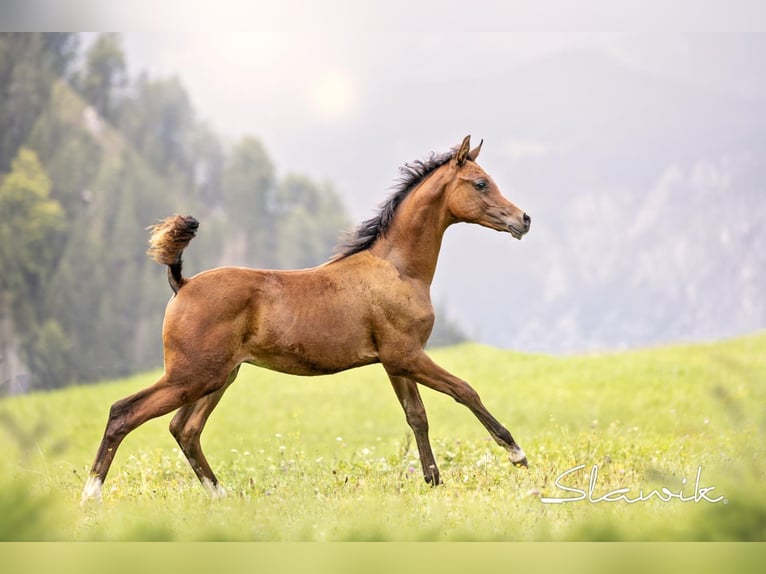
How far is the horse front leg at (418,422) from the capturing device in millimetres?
6781

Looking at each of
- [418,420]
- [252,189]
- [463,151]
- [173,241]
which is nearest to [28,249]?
[252,189]

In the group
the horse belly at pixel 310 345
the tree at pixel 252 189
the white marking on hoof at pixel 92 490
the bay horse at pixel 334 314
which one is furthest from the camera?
the tree at pixel 252 189

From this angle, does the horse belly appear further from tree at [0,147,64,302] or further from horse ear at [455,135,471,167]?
tree at [0,147,64,302]

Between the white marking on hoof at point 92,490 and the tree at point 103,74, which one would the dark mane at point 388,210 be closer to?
the white marking on hoof at point 92,490

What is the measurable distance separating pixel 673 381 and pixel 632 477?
23.4 feet

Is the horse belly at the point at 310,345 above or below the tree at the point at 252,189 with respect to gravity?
below

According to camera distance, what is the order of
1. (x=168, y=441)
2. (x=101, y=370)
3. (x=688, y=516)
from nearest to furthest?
1. (x=688, y=516)
2. (x=168, y=441)
3. (x=101, y=370)

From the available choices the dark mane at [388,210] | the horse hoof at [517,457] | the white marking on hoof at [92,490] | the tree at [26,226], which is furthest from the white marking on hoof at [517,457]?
the tree at [26,226]

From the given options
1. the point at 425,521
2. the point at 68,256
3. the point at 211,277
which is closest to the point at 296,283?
the point at 211,277

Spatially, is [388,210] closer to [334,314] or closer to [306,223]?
[334,314]

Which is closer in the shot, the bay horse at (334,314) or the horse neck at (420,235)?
the bay horse at (334,314)

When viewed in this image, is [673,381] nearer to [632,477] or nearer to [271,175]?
[632,477]

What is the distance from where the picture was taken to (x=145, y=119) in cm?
2345

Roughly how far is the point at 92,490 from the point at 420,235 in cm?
290
